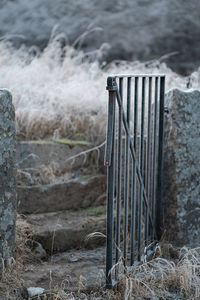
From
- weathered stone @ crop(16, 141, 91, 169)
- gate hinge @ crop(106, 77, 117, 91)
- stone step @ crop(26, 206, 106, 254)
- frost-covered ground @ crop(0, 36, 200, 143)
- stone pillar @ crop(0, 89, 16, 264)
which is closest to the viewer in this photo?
gate hinge @ crop(106, 77, 117, 91)

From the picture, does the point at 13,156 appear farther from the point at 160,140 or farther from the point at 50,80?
the point at 50,80

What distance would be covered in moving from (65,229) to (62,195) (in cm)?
46

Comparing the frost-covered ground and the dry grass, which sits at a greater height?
the frost-covered ground

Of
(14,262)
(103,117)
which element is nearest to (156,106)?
(103,117)

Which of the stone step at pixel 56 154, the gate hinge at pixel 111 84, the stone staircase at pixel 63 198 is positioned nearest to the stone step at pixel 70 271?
the stone staircase at pixel 63 198

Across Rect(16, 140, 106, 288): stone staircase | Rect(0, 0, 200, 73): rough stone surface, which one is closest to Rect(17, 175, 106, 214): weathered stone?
Rect(16, 140, 106, 288): stone staircase

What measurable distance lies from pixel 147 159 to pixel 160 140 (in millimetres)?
238

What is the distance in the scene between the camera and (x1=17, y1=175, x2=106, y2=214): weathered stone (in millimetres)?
4465

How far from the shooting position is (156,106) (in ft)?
13.6

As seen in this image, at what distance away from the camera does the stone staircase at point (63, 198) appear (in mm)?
4148

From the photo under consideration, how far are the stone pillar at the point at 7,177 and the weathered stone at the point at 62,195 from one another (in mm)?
780

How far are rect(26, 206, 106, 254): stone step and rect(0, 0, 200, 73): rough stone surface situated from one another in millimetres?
4336

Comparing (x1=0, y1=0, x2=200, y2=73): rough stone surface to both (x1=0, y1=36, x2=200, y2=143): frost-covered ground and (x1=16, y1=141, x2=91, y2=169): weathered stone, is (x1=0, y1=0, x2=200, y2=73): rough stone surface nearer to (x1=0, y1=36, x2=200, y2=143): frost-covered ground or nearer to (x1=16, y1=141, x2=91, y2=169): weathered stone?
(x1=0, y1=36, x2=200, y2=143): frost-covered ground

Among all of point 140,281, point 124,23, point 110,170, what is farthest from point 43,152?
point 124,23
